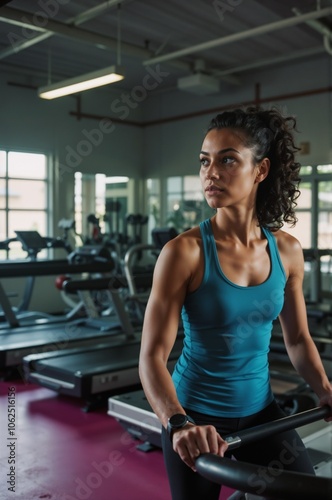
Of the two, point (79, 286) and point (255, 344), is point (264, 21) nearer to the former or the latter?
point (79, 286)

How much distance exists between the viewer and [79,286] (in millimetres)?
4781

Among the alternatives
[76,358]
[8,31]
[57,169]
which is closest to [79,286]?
[76,358]

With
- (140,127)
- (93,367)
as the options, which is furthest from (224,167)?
(140,127)

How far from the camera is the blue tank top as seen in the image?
1.37m

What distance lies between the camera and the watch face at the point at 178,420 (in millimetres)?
1141

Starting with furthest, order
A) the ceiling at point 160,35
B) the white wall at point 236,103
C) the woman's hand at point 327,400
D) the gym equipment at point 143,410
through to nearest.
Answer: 1. the white wall at point 236,103
2. the ceiling at point 160,35
3. the gym equipment at point 143,410
4. the woman's hand at point 327,400

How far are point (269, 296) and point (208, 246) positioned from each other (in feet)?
0.69

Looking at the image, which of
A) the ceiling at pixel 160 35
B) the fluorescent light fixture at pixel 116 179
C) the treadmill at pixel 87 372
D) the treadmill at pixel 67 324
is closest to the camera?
the treadmill at pixel 87 372

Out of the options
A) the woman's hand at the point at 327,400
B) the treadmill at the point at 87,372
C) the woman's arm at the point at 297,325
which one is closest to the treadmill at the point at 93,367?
the treadmill at the point at 87,372

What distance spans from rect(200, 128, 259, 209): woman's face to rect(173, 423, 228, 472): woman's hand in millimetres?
591

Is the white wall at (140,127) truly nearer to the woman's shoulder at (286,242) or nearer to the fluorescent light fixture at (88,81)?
the fluorescent light fixture at (88,81)

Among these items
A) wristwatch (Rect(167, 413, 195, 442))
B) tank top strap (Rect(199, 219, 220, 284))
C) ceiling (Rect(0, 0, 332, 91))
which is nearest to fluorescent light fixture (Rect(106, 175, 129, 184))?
ceiling (Rect(0, 0, 332, 91))

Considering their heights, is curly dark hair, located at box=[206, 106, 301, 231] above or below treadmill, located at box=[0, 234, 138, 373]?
above

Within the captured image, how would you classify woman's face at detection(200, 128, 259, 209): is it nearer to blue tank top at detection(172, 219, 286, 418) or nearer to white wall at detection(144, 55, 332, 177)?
blue tank top at detection(172, 219, 286, 418)
